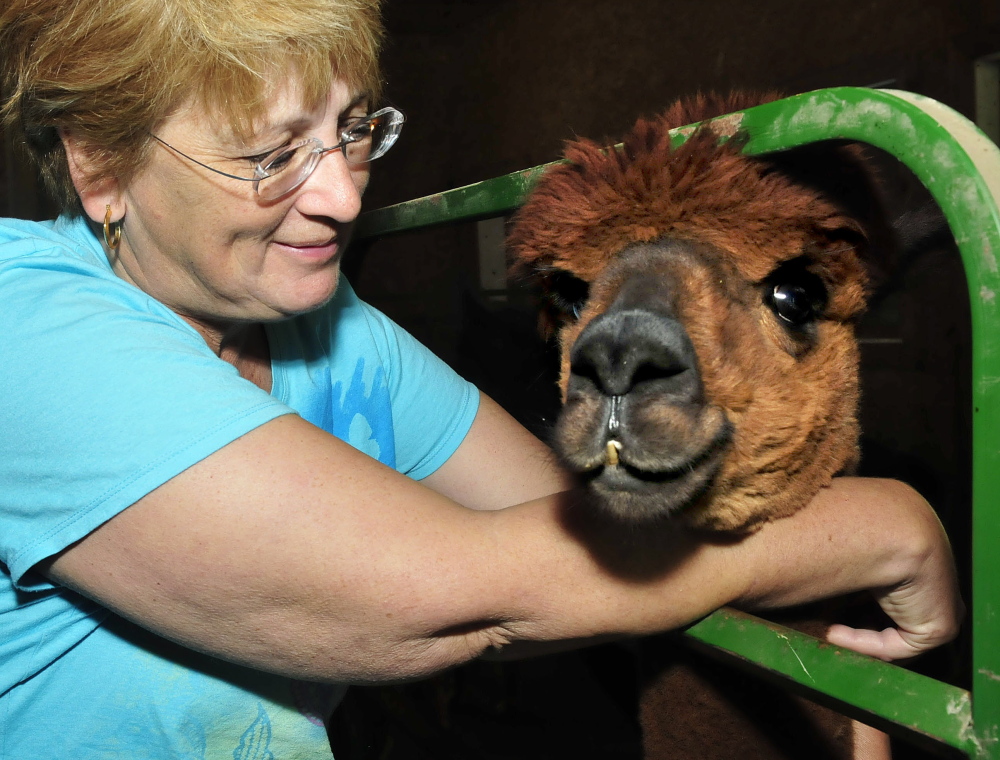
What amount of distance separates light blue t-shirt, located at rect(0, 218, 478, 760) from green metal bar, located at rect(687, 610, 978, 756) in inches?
24.2

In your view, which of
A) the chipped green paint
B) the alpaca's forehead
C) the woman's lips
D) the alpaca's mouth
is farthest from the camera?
the woman's lips

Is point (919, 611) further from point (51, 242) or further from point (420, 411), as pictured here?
point (51, 242)

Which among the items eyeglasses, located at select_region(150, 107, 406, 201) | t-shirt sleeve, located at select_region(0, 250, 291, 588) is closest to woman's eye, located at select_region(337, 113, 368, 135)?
eyeglasses, located at select_region(150, 107, 406, 201)

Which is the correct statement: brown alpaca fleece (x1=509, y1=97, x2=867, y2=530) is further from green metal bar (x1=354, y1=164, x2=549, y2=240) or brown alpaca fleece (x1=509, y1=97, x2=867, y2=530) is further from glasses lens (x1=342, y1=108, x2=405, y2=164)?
glasses lens (x1=342, y1=108, x2=405, y2=164)

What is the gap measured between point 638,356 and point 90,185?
877mm

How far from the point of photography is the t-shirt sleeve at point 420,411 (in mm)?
1663

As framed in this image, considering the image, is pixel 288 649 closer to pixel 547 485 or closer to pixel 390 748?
pixel 547 485

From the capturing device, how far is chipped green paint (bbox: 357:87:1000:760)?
746 mm

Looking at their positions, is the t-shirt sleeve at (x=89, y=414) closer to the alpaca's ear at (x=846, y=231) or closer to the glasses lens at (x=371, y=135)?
the glasses lens at (x=371, y=135)

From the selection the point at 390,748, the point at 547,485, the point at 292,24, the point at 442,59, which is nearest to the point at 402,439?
the point at 547,485

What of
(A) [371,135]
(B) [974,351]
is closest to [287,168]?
(A) [371,135]

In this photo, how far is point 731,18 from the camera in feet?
13.6

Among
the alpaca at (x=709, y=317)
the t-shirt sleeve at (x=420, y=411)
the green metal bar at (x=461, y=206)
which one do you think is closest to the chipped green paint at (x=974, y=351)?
the alpaca at (x=709, y=317)

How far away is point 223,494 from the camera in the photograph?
3.05ft
